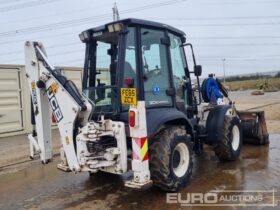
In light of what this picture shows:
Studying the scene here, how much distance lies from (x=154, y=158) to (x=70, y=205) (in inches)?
53.3

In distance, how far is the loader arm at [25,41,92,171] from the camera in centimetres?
474

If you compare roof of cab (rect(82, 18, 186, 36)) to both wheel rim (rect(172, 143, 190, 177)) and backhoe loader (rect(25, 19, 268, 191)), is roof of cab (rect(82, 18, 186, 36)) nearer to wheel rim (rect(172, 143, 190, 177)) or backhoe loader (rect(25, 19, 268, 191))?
backhoe loader (rect(25, 19, 268, 191))

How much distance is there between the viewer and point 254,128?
8.16 meters

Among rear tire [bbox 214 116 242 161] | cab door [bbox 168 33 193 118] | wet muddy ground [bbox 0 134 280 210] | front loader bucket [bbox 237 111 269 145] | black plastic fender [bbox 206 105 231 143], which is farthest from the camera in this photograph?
front loader bucket [bbox 237 111 269 145]

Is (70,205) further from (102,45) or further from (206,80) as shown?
(206,80)

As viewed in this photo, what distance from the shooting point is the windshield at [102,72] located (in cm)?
Result: 505

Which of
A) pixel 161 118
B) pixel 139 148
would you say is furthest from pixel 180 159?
pixel 139 148

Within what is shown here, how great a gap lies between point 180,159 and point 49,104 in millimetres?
2150

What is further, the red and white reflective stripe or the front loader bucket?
the front loader bucket

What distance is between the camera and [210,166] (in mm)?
6543

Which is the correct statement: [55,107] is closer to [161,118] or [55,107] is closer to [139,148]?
[139,148]

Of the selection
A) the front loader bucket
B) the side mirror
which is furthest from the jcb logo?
the front loader bucket

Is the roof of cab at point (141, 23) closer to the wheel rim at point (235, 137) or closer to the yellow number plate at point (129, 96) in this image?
the yellow number plate at point (129, 96)

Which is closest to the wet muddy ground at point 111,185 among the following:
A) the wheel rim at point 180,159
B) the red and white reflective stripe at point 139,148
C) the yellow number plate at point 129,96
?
the wheel rim at point 180,159
